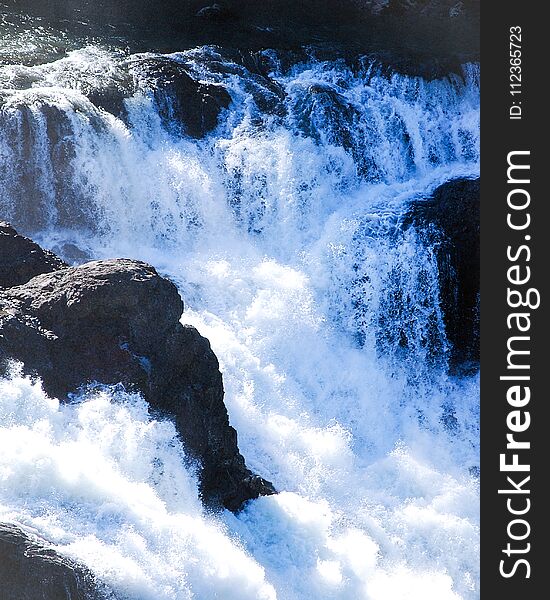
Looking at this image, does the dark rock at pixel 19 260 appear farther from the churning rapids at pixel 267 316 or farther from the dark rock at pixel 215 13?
the dark rock at pixel 215 13

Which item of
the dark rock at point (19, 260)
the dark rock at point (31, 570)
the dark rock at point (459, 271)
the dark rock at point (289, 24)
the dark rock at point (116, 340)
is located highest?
the dark rock at point (289, 24)

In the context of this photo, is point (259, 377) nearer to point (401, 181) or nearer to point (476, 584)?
point (476, 584)

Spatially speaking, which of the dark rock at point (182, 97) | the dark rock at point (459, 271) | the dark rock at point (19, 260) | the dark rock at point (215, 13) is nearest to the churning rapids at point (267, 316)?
the dark rock at point (182, 97)

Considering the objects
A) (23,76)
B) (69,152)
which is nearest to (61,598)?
(69,152)

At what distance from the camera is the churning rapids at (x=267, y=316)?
9680 millimetres

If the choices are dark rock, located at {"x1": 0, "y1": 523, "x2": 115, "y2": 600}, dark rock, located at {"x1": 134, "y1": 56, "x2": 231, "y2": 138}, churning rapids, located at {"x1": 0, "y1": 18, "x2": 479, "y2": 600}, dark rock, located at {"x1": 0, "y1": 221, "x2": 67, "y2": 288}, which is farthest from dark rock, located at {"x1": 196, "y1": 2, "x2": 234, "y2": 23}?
dark rock, located at {"x1": 0, "y1": 523, "x2": 115, "y2": 600}

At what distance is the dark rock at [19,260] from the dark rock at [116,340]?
24.5 inches

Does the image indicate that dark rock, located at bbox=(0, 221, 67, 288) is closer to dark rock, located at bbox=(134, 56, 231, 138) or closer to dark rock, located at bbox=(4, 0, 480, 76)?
dark rock, located at bbox=(134, 56, 231, 138)

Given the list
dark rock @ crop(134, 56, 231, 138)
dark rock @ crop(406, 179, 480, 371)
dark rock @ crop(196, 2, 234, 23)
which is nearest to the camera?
dark rock @ crop(406, 179, 480, 371)

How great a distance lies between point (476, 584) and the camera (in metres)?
12.0

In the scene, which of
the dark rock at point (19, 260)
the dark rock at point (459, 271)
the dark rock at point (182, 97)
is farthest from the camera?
the dark rock at point (182, 97)

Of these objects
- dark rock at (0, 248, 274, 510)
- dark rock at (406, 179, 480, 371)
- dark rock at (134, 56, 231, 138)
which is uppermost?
dark rock at (134, 56, 231, 138)

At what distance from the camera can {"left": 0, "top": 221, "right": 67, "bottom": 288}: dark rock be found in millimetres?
11961

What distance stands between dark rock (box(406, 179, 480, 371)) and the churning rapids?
0.80ft
